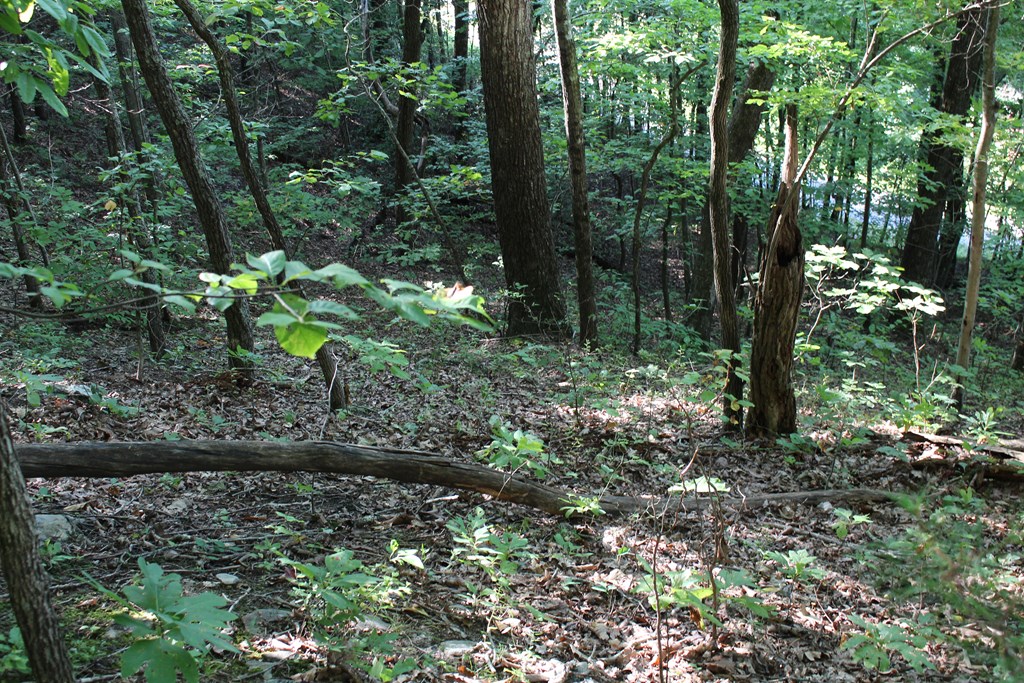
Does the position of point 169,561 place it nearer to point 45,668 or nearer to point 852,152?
point 45,668

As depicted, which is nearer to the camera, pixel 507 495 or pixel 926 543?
pixel 926 543

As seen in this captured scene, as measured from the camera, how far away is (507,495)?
415cm

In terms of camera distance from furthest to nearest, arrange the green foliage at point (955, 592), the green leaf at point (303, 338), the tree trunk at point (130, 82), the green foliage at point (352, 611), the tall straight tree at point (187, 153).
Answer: the tree trunk at point (130, 82), the tall straight tree at point (187, 153), the green foliage at point (352, 611), the green foliage at point (955, 592), the green leaf at point (303, 338)

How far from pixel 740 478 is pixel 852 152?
12769 mm

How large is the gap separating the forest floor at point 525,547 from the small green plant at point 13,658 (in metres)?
0.03

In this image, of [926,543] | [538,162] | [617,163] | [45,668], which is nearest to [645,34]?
[538,162]

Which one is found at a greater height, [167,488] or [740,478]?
[167,488]

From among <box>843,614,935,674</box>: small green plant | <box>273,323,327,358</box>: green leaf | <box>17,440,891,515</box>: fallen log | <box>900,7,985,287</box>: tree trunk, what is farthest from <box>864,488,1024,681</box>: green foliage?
<box>900,7,985,287</box>: tree trunk

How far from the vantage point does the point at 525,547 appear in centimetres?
379

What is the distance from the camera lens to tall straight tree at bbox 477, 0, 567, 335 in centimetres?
820

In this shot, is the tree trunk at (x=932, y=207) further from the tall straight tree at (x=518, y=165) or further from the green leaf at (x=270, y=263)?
the green leaf at (x=270, y=263)

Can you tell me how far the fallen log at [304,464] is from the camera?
336 cm

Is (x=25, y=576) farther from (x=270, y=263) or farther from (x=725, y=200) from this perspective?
(x=725, y=200)

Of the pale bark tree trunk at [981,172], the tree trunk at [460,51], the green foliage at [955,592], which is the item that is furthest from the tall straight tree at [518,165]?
the tree trunk at [460,51]
